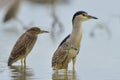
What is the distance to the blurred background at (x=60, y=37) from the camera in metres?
14.7

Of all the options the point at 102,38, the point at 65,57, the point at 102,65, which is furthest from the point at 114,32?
the point at 65,57

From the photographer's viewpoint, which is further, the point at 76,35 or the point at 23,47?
the point at 23,47

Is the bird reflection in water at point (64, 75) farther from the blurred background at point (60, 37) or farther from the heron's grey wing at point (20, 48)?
the heron's grey wing at point (20, 48)

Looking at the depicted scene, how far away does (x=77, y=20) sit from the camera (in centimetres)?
1479

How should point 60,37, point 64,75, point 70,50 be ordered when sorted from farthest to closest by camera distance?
point 60,37
point 64,75
point 70,50

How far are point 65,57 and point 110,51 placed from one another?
3.86 meters

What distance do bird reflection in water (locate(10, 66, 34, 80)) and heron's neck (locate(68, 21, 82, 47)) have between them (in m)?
0.95

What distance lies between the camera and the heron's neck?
1438cm

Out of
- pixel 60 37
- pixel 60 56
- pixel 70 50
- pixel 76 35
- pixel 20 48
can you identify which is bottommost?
pixel 60 56

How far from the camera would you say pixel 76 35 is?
570 inches

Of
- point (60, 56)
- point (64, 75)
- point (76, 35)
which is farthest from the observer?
point (76, 35)

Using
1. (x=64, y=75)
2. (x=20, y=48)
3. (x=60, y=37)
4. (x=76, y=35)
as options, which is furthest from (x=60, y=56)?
(x=60, y=37)

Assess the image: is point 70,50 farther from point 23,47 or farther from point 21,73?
point 23,47

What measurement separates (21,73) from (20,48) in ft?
3.42
